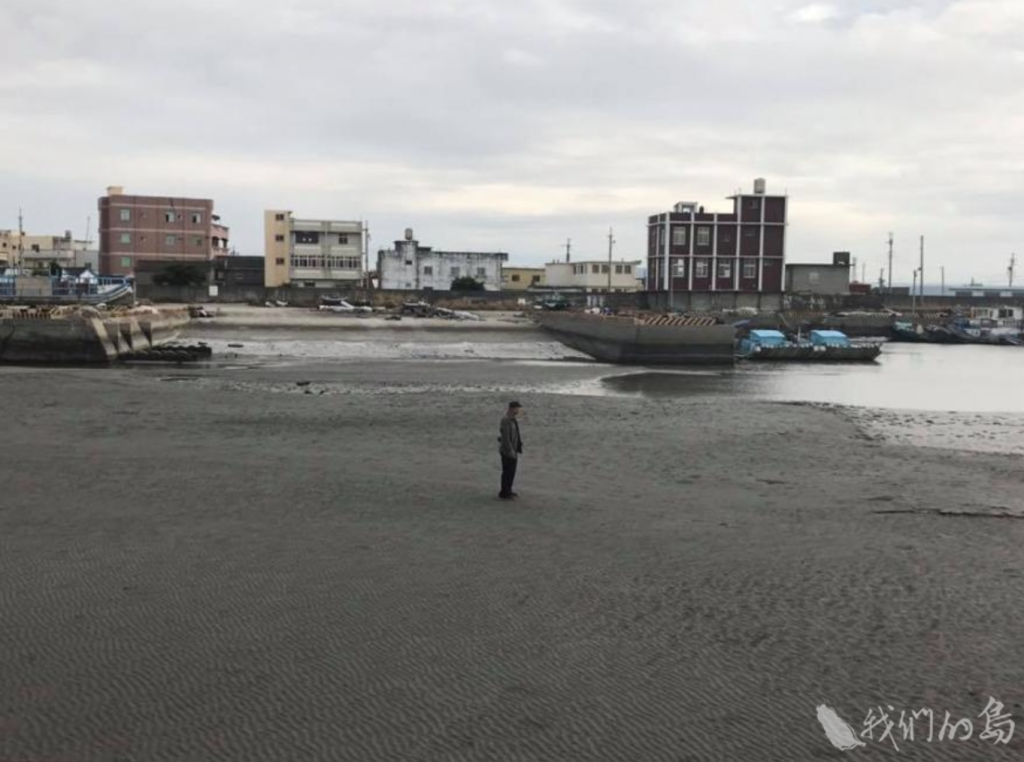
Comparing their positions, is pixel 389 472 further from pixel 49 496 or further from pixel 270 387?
pixel 270 387

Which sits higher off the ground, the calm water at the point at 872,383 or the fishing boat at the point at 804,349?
the fishing boat at the point at 804,349

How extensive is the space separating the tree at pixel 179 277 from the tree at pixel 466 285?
2851 cm

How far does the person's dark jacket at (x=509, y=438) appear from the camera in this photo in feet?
41.6

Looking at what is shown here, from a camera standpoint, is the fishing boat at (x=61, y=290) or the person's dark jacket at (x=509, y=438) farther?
the fishing boat at (x=61, y=290)

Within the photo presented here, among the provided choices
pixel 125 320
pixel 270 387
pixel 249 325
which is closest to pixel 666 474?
pixel 270 387

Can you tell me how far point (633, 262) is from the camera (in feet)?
403

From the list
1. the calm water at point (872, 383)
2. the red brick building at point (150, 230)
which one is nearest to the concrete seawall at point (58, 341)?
the calm water at point (872, 383)

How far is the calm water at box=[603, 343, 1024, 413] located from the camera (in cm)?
3278

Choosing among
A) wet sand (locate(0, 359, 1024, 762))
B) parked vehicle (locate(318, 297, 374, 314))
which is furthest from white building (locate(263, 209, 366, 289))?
wet sand (locate(0, 359, 1024, 762))

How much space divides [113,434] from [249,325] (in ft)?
152

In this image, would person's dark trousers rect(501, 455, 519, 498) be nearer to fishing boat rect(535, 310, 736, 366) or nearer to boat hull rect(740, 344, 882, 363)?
fishing boat rect(535, 310, 736, 366)

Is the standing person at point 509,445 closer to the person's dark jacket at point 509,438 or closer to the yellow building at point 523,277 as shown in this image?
the person's dark jacket at point 509,438

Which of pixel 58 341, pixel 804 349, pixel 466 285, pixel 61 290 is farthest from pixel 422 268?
pixel 58 341

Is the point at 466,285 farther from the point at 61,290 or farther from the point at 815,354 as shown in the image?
the point at 815,354
